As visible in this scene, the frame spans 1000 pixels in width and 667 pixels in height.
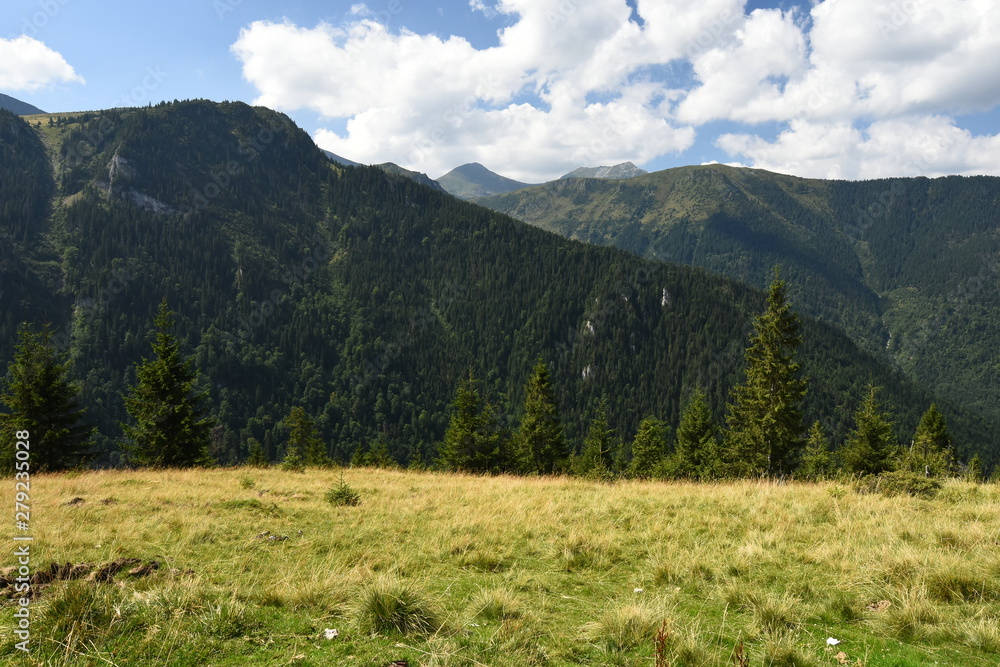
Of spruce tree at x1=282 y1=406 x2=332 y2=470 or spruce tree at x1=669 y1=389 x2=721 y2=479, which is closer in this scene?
spruce tree at x1=669 y1=389 x2=721 y2=479

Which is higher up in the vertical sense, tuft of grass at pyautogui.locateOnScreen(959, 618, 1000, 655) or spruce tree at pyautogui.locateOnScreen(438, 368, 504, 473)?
tuft of grass at pyautogui.locateOnScreen(959, 618, 1000, 655)

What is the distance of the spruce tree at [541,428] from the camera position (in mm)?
44531

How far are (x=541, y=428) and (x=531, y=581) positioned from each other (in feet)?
124

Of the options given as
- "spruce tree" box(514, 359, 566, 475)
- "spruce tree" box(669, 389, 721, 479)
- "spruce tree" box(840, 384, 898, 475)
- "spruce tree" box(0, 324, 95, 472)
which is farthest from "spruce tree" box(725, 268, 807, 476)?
"spruce tree" box(0, 324, 95, 472)

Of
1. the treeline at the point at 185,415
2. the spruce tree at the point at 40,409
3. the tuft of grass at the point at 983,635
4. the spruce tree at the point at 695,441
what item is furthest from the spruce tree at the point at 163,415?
the spruce tree at the point at 695,441

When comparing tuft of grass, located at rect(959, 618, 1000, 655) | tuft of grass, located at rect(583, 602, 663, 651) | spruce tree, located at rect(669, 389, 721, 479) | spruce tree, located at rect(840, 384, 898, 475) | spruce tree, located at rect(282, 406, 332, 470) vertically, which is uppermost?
tuft of grass, located at rect(959, 618, 1000, 655)

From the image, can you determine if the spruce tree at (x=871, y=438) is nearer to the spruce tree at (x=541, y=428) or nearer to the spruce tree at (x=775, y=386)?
the spruce tree at (x=775, y=386)

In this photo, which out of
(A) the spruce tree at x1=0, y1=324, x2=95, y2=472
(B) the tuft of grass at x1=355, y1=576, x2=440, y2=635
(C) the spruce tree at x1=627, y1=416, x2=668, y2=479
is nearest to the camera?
(B) the tuft of grass at x1=355, y1=576, x2=440, y2=635

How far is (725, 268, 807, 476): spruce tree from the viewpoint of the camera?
30359mm

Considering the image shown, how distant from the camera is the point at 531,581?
284 inches

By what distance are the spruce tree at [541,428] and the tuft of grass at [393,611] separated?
128 feet

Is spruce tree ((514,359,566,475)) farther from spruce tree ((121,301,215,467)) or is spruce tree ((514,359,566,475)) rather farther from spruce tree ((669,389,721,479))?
spruce tree ((121,301,215,467))

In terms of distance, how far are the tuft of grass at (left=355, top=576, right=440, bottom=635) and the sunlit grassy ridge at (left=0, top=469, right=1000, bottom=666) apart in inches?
0.8

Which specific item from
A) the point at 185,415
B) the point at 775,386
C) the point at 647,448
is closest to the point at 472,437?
the point at 185,415
